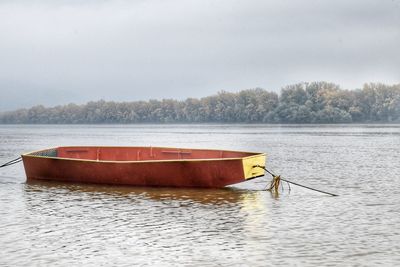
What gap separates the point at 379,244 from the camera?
14414 millimetres

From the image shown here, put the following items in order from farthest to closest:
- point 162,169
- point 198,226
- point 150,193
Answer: point 162,169
point 150,193
point 198,226

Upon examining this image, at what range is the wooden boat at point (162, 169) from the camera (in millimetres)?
23719

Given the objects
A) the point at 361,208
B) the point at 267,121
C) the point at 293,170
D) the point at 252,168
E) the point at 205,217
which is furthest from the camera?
the point at 267,121

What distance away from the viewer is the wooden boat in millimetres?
23719

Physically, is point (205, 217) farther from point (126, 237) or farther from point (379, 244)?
point (379, 244)

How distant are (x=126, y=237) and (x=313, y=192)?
36.9 feet

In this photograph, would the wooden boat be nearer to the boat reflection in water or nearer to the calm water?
the boat reflection in water

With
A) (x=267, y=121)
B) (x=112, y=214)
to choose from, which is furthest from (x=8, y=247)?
(x=267, y=121)

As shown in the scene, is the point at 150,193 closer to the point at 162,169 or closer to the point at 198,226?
the point at 162,169

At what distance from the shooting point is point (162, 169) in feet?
81.1

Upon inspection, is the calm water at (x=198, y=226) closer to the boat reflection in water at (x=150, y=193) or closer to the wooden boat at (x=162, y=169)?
the boat reflection in water at (x=150, y=193)

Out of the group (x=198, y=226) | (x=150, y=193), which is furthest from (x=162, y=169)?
(x=198, y=226)

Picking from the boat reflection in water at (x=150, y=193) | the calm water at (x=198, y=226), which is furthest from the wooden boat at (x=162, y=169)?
the calm water at (x=198, y=226)

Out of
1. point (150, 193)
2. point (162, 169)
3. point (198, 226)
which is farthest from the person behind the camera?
point (162, 169)
